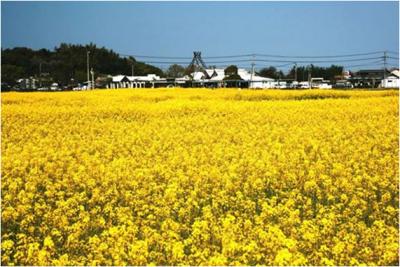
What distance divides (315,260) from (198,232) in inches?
49.9

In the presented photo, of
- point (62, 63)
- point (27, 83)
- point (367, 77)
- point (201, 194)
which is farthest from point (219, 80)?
point (201, 194)

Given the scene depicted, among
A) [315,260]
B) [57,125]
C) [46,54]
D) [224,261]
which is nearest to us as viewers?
[224,261]

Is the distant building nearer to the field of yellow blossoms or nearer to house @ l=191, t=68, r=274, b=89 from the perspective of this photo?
house @ l=191, t=68, r=274, b=89

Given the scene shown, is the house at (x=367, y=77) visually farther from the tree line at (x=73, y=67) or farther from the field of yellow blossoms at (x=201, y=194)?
the field of yellow blossoms at (x=201, y=194)

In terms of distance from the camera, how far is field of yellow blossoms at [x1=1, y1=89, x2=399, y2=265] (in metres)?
5.81

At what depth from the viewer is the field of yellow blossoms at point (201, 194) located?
581cm

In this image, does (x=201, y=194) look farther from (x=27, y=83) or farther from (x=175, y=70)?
(x=175, y=70)

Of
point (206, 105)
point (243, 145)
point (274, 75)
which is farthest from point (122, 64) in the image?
point (243, 145)

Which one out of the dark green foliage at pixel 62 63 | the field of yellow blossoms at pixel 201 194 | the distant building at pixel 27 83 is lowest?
the field of yellow blossoms at pixel 201 194

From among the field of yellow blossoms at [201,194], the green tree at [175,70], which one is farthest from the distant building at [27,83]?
the field of yellow blossoms at [201,194]

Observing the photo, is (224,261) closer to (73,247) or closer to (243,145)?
(73,247)

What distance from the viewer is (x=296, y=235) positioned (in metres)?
6.26

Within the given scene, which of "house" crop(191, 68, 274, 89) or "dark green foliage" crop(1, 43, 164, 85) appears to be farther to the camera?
"dark green foliage" crop(1, 43, 164, 85)

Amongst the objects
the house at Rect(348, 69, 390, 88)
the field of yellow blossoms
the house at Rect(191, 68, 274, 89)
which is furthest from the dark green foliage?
the field of yellow blossoms
